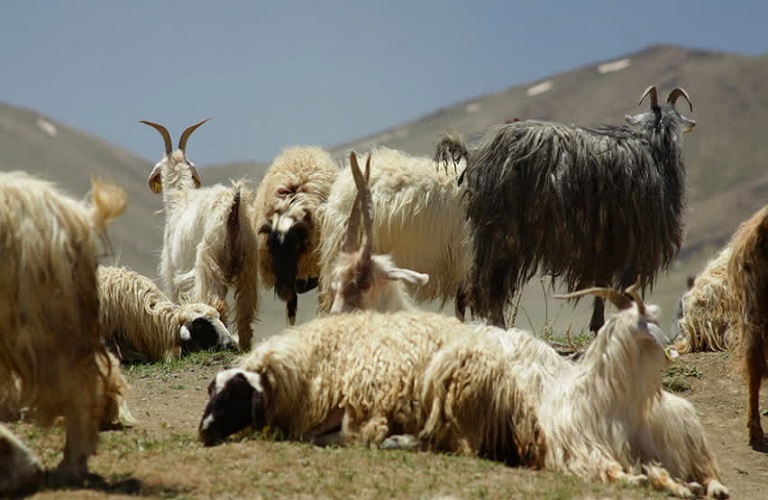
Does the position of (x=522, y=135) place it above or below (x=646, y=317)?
above

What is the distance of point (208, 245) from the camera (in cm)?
1277

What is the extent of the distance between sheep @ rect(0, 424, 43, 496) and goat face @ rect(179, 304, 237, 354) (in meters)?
6.18

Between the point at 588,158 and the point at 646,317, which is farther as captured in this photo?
the point at 588,158

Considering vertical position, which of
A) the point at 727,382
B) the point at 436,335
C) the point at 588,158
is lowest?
the point at 727,382

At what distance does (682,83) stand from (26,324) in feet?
402

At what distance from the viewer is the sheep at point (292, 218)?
41.0 feet

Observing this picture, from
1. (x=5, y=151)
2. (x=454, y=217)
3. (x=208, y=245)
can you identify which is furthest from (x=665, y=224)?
(x=5, y=151)

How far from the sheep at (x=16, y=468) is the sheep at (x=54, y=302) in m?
0.21

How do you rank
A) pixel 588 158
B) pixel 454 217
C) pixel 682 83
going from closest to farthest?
pixel 588 158
pixel 454 217
pixel 682 83

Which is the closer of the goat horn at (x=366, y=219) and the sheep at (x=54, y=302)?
the sheep at (x=54, y=302)

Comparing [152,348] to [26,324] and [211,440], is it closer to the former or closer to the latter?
[211,440]

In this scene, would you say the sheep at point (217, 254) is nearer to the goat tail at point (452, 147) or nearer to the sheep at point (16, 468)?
the goat tail at point (452, 147)

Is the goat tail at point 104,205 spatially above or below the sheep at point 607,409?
above

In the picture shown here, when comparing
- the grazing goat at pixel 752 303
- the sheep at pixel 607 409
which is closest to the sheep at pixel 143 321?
the sheep at pixel 607 409
